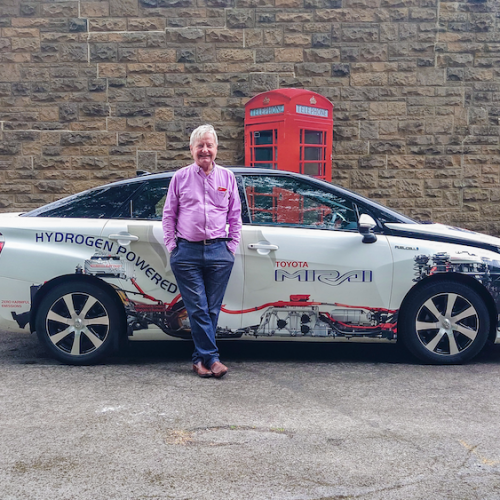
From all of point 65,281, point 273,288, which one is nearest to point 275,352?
point 273,288

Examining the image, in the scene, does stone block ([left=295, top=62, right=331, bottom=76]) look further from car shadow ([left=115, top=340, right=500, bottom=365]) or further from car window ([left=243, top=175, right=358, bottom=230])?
car shadow ([left=115, top=340, right=500, bottom=365])

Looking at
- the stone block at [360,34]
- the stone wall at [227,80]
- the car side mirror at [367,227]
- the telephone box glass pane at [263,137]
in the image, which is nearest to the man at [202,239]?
the car side mirror at [367,227]

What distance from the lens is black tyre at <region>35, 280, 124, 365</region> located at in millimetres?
5105

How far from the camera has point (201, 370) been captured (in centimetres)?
486

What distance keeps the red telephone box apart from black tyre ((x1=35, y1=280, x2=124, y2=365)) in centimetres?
424

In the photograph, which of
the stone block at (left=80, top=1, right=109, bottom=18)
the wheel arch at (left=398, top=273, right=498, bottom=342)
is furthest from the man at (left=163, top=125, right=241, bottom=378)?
the stone block at (left=80, top=1, right=109, bottom=18)

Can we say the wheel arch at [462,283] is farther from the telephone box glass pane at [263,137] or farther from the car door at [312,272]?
the telephone box glass pane at [263,137]

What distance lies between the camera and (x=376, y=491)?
302 cm

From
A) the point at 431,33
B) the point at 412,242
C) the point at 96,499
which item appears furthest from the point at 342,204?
the point at 431,33

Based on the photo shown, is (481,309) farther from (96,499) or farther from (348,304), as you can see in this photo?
(96,499)

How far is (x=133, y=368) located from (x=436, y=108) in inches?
278

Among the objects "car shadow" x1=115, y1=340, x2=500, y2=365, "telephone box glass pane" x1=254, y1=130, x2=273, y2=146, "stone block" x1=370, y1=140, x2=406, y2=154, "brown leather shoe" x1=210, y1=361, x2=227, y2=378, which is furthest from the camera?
"stone block" x1=370, y1=140, x2=406, y2=154

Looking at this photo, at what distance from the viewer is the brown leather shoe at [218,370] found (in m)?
4.80

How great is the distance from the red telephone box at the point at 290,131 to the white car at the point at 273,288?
154 inches
